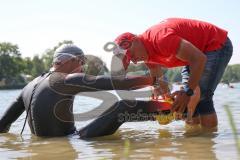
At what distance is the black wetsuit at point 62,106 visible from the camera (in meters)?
4.66

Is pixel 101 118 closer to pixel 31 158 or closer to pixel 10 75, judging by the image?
pixel 31 158

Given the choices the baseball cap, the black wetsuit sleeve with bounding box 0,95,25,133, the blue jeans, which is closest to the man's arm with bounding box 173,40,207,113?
the baseball cap

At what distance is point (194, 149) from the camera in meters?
3.77

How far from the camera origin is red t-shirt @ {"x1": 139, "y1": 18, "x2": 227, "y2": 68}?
13.4 feet

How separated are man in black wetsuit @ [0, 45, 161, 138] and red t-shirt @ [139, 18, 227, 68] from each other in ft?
1.30

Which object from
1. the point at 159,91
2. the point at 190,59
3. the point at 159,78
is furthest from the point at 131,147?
the point at 159,78

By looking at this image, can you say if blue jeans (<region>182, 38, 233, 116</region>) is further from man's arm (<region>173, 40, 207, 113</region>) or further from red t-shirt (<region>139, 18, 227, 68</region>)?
man's arm (<region>173, 40, 207, 113</region>)

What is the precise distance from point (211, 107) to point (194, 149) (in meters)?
1.95

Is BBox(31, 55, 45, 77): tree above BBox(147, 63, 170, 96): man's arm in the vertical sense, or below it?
above

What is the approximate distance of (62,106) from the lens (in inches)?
195

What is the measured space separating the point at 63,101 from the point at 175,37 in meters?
1.65

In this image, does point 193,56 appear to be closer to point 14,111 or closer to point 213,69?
point 213,69

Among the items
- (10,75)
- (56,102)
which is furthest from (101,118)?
(10,75)

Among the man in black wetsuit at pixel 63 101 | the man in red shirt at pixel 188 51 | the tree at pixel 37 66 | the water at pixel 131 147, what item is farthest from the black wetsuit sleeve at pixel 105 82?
the tree at pixel 37 66
